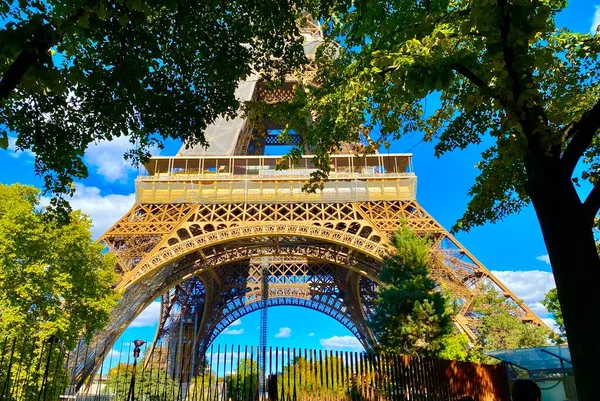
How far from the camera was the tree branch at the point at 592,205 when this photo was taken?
363cm

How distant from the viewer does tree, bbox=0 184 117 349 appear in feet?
48.5

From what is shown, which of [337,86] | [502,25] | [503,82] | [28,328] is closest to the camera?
[502,25]

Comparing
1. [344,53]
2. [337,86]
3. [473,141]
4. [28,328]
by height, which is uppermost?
[344,53]

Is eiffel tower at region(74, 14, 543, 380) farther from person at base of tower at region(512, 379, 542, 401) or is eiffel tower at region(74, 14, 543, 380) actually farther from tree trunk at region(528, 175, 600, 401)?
person at base of tower at region(512, 379, 542, 401)

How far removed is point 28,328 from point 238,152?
1778 cm

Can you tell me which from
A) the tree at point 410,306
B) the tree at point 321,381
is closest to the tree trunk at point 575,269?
the tree at point 321,381

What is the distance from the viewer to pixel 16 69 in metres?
3.81

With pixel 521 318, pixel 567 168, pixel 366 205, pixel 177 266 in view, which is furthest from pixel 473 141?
pixel 177 266

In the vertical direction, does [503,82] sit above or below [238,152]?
below

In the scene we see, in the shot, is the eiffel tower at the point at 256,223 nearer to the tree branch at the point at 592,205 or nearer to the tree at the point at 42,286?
the tree at the point at 42,286

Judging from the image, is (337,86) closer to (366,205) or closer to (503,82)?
(503,82)

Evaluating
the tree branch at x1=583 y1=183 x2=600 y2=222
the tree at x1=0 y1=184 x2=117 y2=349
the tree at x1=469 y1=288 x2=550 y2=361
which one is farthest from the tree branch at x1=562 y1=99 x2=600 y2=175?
the tree at x1=469 y1=288 x2=550 y2=361

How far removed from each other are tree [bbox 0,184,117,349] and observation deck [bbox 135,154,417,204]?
5.57 m

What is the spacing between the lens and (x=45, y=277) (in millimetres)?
15672
